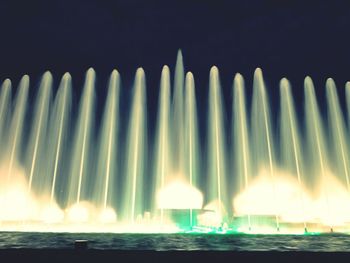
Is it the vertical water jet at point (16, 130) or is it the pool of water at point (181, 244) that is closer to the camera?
the pool of water at point (181, 244)

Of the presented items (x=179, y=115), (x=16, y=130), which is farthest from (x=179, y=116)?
(x=16, y=130)

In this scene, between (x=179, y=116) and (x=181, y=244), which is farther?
(x=179, y=116)

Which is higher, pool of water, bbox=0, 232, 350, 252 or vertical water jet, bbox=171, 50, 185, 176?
vertical water jet, bbox=171, 50, 185, 176

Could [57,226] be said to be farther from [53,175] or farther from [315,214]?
[315,214]

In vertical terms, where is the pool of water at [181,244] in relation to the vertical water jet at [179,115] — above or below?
below

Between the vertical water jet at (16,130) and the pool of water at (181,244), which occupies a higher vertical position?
the vertical water jet at (16,130)

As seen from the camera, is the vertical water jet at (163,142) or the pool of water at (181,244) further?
the vertical water jet at (163,142)

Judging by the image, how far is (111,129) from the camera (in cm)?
2630

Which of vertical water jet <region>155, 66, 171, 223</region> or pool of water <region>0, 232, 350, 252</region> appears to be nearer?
pool of water <region>0, 232, 350, 252</region>

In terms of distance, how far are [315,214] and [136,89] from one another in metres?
21.1

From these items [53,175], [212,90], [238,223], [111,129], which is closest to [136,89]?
[111,129]

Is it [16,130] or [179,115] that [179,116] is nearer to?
[179,115]

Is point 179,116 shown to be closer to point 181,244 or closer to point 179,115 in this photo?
point 179,115

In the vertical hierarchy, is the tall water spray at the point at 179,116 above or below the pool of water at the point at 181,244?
above
